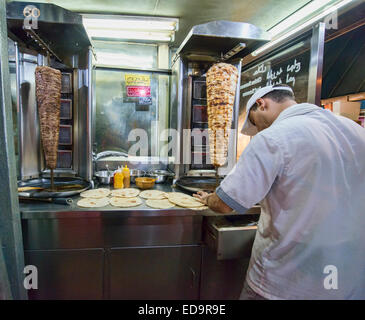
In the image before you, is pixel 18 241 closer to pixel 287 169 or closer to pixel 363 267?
pixel 287 169

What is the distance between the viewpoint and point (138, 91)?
3230 millimetres

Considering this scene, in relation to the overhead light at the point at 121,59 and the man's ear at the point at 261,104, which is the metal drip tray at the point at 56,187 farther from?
the overhead light at the point at 121,59

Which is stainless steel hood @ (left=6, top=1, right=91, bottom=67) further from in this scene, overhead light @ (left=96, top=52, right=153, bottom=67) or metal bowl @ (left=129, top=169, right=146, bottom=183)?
metal bowl @ (left=129, top=169, right=146, bottom=183)

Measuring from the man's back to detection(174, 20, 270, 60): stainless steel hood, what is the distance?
1409mm

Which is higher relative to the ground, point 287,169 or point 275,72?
point 275,72

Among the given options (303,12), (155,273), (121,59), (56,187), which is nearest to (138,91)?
(121,59)

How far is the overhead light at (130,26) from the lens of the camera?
9.48 ft

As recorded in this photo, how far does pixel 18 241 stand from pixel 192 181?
1.87 metres

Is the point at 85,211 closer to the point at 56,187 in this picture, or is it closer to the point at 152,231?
the point at 152,231

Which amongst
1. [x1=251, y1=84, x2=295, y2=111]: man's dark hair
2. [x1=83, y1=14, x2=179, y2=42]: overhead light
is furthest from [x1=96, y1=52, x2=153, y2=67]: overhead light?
[x1=251, y1=84, x2=295, y2=111]: man's dark hair

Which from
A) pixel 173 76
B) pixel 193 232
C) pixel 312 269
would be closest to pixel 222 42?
pixel 173 76

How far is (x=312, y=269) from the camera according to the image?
1260 mm

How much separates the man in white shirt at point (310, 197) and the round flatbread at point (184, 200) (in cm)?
78

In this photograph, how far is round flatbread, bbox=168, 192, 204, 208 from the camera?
2.09 meters
